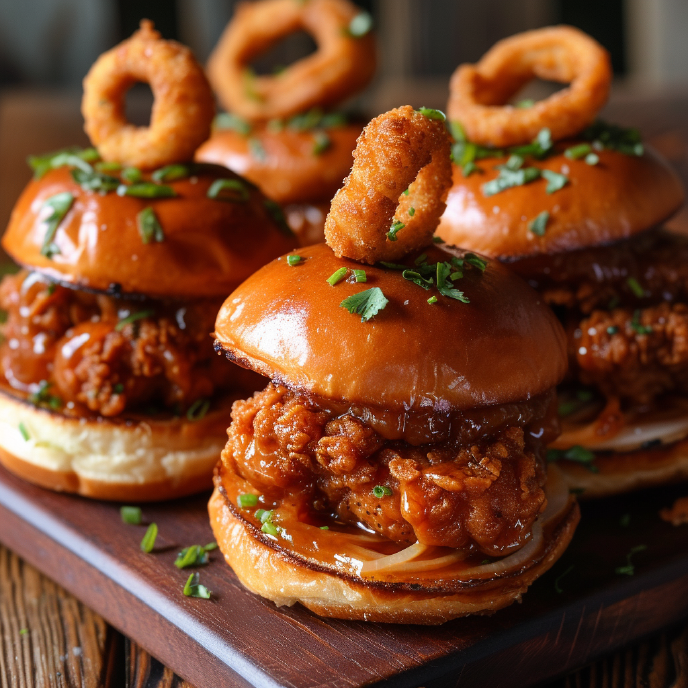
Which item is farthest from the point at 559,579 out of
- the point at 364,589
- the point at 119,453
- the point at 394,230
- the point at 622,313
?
the point at 119,453

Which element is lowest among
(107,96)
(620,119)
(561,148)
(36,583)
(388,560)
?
(620,119)

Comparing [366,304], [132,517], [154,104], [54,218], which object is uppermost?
[154,104]

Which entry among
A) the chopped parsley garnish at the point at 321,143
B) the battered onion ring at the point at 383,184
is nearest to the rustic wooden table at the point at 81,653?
the battered onion ring at the point at 383,184

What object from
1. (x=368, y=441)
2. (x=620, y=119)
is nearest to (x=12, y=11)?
(x=620, y=119)

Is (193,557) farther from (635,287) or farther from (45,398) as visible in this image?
(635,287)

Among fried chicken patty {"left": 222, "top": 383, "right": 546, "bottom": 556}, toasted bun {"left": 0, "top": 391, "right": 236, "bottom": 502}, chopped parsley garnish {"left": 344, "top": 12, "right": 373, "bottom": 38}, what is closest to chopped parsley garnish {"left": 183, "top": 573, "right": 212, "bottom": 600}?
fried chicken patty {"left": 222, "top": 383, "right": 546, "bottom": 556}

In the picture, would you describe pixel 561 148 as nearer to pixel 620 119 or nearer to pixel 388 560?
pixel 388 560
